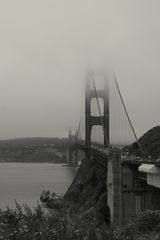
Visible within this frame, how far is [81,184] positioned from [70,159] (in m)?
97.1

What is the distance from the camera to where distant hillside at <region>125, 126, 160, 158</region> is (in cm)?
4659

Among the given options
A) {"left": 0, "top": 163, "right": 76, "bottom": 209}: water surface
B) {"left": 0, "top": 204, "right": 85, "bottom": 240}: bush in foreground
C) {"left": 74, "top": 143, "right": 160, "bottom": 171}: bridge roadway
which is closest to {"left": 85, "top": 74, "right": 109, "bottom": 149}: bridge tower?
{"left": 74, "top": 143, "right": 160, "bottom": 171}: bridge roadway

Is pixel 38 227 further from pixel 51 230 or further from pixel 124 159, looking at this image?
pixel 124 159

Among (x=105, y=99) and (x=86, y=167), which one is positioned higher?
(x=105, y=99)

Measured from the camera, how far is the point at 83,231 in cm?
613

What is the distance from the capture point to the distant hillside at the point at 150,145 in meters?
46.6

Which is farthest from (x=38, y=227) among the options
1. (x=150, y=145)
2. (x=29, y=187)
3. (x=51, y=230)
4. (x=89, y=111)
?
(x=29, y=187)

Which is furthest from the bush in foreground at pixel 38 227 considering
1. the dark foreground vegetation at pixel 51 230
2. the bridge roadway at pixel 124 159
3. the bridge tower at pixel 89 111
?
the bridge tower at pixel 89 111

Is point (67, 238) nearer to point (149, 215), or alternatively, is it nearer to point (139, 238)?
point (139, 238)

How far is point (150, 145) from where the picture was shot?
50.5 meters

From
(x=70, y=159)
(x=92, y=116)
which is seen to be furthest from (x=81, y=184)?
(x=70, y=159)

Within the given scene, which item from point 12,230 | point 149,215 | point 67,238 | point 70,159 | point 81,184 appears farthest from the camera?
point 70,159

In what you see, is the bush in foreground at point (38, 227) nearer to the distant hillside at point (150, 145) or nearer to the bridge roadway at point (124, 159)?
the bridge roadway at point (124, 159)

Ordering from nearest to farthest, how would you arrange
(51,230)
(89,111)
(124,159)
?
1. (51,230)
2. (124,159)
3. (89,111)
